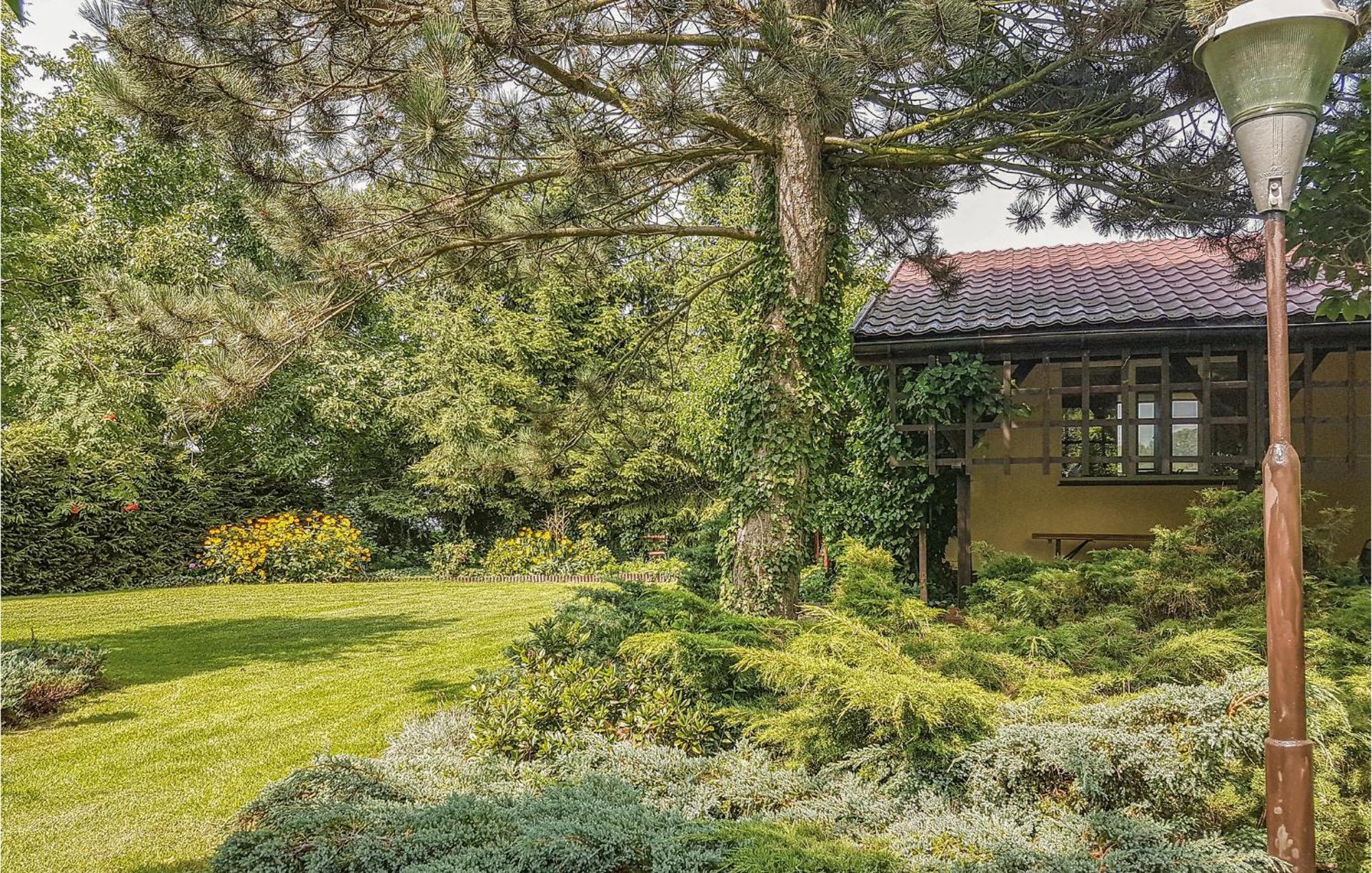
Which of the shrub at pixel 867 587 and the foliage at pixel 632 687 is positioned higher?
the shrub at pixel 867 587

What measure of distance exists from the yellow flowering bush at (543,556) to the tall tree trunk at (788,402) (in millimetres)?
8660

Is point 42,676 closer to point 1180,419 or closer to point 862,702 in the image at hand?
point 862,702

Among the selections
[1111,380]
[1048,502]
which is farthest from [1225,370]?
[1048,502]

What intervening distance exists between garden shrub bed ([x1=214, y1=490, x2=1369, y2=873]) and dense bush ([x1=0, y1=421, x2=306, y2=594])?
23.4ft

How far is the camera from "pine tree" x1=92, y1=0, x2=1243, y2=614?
146 inches

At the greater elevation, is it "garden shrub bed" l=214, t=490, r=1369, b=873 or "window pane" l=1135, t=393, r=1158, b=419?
"window pane" l=1135, t=393, r=1158, b=419

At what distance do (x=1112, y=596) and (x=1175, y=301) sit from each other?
326 cm

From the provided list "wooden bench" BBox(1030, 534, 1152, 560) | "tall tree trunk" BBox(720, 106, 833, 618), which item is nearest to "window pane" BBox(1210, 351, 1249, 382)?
"wooden bench" BBox(1030, 534, 1152, 560)

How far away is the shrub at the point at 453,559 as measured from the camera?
13977 millimetres

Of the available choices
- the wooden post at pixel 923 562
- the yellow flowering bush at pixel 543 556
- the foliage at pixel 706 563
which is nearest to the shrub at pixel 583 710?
the foliage at pixel 706 563

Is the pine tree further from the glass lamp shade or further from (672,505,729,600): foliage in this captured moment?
the glass lamp shade

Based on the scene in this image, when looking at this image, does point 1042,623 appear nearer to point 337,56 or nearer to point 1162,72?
point 1162,72

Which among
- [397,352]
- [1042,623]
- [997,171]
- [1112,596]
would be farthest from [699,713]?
[397,352]

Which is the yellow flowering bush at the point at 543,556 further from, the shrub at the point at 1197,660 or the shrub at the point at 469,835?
the shrub at the point at 1197,660
